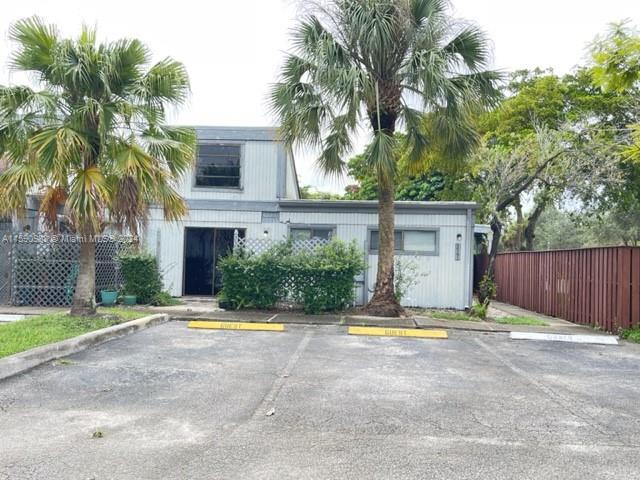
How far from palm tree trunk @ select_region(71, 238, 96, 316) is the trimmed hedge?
9.90ft

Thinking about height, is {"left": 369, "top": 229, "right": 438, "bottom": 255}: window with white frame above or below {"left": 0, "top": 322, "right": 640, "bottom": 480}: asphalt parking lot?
above

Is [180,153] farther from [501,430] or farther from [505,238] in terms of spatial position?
[505,238]

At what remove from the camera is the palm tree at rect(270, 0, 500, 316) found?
10234mm

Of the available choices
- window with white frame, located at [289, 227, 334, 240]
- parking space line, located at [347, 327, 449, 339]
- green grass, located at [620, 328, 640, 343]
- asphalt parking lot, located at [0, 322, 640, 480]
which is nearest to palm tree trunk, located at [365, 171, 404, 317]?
parking space line, located at [347, 327, 449, 339]

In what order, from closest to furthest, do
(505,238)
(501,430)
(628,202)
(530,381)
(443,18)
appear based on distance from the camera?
(501,430), (530,381), (443,18), (628,202), (505,238)

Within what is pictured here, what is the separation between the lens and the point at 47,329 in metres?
7.55

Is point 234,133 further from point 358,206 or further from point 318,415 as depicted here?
point 318,415

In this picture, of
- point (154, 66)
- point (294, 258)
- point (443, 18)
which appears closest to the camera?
point (154, 66)

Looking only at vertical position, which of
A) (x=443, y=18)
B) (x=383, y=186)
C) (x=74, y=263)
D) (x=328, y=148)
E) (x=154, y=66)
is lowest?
(x=74, y=263)

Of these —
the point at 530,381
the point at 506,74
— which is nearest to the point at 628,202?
the point at 506,74

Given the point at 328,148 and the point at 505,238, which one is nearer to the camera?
the point at 328,148

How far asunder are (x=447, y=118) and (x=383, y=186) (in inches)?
76.8

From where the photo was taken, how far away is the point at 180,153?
8.99 meters

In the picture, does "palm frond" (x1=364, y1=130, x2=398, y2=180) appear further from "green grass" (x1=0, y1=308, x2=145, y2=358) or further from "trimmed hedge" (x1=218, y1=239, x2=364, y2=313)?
"green grass" (x1=0, y1=308, x2=145, y2=358)
